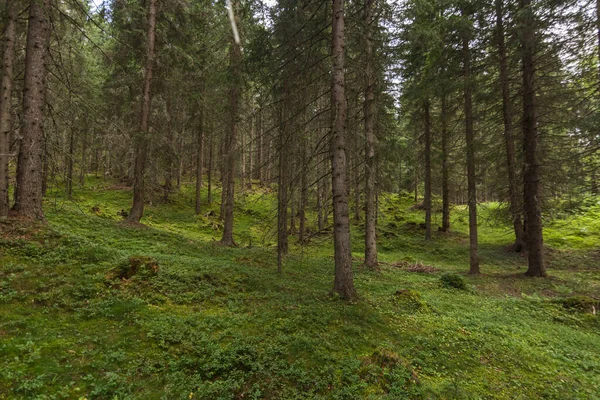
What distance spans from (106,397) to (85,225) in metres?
11.9

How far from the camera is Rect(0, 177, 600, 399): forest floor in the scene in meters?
4.43

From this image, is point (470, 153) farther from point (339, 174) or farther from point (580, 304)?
point (339, 174)

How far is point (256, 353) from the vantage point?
17.0 ft

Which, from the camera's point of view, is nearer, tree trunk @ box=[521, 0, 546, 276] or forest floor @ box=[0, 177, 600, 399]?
forest floor @ box=[0, 177, 600, 399]

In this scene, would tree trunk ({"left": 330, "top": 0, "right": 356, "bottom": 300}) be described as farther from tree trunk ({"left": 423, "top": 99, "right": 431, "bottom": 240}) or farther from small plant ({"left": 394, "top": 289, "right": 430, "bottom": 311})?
tree trunk ({"left": 423, "top": 99, "right": 431, "bottom": 240})

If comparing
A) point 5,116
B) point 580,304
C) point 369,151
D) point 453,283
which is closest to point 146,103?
point 5,116

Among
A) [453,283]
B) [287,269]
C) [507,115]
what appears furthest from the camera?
[507,115]

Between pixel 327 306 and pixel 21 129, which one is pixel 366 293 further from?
pixel 21 129

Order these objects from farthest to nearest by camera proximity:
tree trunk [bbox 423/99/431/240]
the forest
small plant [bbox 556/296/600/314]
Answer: tree trunk [bbox 423/99/431/240], small plant [bbox 556/296/600/314], the forest

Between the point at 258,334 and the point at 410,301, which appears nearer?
the point at 258,334

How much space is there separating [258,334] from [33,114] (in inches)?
341

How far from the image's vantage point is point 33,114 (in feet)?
28.2

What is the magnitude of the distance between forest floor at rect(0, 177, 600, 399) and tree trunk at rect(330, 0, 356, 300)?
668 mm

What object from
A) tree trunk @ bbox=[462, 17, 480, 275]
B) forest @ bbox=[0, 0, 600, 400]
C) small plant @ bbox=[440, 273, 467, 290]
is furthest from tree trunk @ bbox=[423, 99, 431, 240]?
small plant @ bbox=[440, 273, 467, 290]
